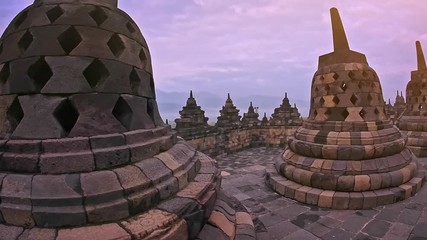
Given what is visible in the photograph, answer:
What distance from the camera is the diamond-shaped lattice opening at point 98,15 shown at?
7.38 ft

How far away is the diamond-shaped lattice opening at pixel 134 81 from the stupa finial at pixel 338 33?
5.42 meters

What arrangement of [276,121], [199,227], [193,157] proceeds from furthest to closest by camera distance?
[276,121]
[193,157]
[199,227]

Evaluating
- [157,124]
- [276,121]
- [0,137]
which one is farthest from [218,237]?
[276,121]

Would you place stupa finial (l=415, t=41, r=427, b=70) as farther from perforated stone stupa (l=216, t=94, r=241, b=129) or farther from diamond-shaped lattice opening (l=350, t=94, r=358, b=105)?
perforated stone stupa (l=216, t=94, r=241, b=129)

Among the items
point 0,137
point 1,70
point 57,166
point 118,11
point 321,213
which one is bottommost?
point 321,213

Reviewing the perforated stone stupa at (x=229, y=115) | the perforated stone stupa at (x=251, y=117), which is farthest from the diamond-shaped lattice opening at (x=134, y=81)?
the perforated stone stupa at (x=251, y=117)

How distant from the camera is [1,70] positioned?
87.8 inches

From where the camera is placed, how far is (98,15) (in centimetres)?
229

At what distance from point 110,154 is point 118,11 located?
4.91 ft

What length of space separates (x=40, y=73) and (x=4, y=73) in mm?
445

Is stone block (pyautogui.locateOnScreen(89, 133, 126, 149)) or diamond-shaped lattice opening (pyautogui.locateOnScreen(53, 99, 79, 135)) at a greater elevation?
diamond-shaped lattice opening (pyautogui.locateOnScreen(53, 99, 79, 135))

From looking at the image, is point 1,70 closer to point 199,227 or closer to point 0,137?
point 0,137

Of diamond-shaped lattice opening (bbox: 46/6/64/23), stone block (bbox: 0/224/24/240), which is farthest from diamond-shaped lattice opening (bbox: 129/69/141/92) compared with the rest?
stone block (bbox: 0/224/24/240)

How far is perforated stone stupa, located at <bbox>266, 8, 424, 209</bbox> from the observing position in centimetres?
489
